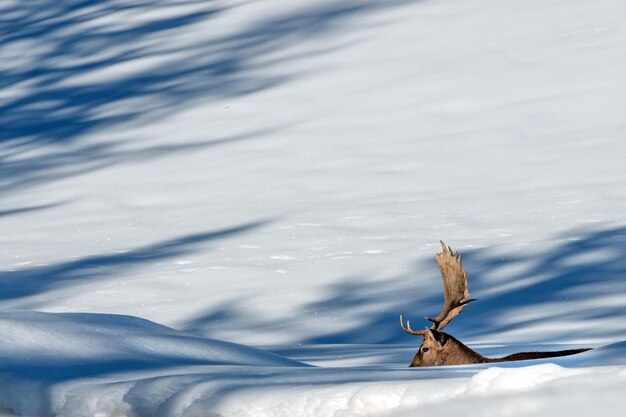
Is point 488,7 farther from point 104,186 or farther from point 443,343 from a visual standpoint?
point 443,343

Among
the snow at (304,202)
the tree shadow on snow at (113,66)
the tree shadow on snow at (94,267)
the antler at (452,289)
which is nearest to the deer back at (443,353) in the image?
the antler at (452,289)

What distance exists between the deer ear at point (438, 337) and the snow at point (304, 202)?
13.2 inches

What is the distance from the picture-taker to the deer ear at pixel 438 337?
3.73 meters

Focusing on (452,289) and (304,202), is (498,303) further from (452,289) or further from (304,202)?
(304,202)

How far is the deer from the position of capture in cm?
364

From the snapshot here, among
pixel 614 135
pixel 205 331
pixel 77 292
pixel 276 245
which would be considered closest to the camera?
pixel 205 331

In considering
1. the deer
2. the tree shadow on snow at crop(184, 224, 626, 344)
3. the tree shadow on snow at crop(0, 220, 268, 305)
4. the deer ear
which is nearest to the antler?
the deer

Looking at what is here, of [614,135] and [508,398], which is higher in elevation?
[508,398]

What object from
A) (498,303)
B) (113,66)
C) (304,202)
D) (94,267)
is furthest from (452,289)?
(113,66)

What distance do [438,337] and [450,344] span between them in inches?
1.5

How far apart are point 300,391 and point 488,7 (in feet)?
30.3

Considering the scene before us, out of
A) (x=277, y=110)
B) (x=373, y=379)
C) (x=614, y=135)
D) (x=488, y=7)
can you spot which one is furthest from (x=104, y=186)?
(x=373, y=379)

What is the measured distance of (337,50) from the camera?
10.6 metres

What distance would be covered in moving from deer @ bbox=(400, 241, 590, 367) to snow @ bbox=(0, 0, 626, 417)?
286 millimetres
